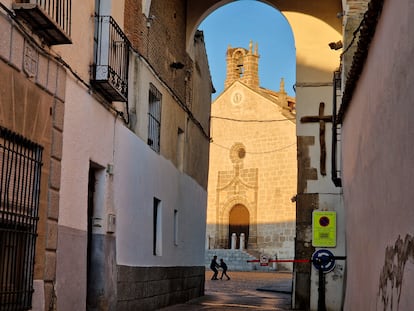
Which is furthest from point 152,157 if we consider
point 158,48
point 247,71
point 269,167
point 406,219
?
point 247,71

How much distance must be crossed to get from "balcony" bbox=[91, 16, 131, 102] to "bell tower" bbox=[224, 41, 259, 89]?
133 ft

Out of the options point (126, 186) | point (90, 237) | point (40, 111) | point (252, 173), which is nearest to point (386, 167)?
point (40, 111)

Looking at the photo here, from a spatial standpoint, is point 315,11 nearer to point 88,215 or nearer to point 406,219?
point 88,215

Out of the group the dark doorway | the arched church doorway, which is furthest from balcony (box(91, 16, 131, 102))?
the arched church doorway

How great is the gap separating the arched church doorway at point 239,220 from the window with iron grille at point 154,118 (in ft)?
108

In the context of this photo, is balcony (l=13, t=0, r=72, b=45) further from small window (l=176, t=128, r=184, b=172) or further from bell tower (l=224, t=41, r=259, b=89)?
bell tower (l=224, t=41, r=259, b=89)

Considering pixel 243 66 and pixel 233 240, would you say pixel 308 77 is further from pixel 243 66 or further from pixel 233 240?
pixel 243 66

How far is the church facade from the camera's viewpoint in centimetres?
4388

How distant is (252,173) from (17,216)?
39297 millimetres

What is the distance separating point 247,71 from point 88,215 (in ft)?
143

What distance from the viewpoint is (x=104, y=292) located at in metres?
10.2

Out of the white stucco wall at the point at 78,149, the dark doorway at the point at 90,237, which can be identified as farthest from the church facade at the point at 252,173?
the white stucco wall at the point at 78,149

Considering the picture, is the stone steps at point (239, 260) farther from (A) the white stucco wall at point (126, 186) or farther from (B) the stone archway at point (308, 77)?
(B) the stone archway at point (308, 77)

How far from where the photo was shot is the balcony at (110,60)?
9.88 metres
